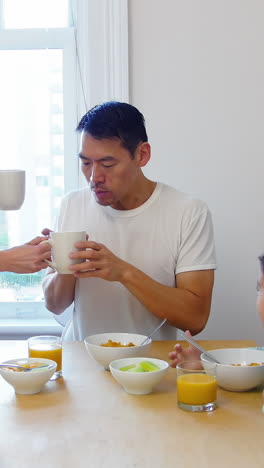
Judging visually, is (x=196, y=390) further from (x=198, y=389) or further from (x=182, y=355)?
(x=182, y=355)

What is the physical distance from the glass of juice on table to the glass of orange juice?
1.10ft

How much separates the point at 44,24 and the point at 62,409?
1.80 metres

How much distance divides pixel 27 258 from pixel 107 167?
1.26 feet

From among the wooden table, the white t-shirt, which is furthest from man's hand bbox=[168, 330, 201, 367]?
the white t-shirt

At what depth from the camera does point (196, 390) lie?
1.24 m

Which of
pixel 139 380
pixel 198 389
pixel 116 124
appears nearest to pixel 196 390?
pixel 198 389

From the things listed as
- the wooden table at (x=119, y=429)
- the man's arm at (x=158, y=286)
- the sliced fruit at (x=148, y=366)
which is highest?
the man's arm at (x=158, y=286)

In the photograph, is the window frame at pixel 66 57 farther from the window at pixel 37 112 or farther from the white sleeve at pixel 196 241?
the white sleeve at pixel 196 241

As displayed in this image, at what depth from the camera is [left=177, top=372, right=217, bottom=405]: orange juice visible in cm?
124

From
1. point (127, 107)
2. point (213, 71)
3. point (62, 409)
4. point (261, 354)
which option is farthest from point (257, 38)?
point (62, 409)

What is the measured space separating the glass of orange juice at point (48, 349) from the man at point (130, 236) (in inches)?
12.9

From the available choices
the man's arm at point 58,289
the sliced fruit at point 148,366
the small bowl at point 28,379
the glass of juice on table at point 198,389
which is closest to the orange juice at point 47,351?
the small bowl at point 28,379

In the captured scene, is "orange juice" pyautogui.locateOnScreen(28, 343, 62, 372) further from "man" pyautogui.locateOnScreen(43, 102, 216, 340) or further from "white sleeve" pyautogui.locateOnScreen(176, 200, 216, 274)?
"white sleeve" pyautogui.locateOnScreen(176, 200, 216, 274)

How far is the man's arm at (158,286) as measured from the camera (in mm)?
1666
